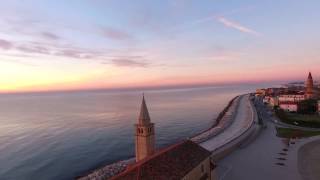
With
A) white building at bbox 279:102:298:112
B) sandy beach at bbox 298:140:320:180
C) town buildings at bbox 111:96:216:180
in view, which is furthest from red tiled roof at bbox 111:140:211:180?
white building at bbox 279:102:298:112

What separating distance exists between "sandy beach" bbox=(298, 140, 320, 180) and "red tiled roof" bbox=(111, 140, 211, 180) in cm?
1448

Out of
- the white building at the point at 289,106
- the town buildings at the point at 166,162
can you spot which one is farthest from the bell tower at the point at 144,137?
the white building at the point at 289,106

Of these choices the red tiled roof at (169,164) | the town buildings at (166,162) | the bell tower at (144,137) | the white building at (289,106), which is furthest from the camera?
the white building at (289,106)

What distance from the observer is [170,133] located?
77188mm

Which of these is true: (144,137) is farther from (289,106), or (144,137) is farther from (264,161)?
(289,106)

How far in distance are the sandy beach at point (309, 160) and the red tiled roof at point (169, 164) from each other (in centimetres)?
1448

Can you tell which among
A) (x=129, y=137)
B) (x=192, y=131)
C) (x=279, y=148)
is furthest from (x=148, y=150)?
(x=192, y=131)

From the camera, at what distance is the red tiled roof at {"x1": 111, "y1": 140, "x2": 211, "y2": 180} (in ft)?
77.4

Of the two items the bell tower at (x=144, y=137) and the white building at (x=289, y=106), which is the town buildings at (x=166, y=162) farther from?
the white building at (x=289, y=106)

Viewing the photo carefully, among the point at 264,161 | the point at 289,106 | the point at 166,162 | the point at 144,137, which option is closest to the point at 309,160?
the point at 264,161

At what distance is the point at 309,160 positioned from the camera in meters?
40.6

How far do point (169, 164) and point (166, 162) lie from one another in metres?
0.34

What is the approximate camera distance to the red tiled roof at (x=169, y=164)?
2359cm

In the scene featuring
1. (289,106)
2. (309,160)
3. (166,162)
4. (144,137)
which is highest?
(144,137)
